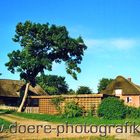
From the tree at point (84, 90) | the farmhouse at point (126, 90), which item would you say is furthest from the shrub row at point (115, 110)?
the tree at point (84, 90)

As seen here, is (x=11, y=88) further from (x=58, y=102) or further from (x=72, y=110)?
(x=72, y=110)

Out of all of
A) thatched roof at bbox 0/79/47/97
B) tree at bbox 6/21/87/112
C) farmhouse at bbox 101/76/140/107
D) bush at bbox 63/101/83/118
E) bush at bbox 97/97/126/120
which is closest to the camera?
bush at bbox 97/97/126/120

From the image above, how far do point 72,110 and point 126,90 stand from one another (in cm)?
3165

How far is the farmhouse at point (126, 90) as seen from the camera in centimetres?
7088

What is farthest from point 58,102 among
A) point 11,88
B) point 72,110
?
point 11,88

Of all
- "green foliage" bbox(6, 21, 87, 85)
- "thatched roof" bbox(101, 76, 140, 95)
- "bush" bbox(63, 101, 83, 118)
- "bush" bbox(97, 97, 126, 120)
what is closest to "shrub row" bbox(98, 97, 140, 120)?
"bush" bbox(97, 97, 126, 120)

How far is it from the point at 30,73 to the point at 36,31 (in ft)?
21.8

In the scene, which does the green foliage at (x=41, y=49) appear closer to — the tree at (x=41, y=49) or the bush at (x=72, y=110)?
the tree at (x=41, y=49)

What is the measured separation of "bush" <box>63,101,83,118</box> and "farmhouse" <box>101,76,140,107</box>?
28750 millimetres

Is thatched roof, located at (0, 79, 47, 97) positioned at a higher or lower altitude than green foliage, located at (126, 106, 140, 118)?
higher

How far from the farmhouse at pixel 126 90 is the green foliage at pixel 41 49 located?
1685 cm

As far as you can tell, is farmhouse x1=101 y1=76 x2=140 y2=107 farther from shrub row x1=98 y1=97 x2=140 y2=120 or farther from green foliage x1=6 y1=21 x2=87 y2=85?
shrub row x1=98 y1=97 x2=140 y2=120

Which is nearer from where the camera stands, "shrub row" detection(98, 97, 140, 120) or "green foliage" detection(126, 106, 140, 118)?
"shrub row" detection(98, 97, 140, 120)

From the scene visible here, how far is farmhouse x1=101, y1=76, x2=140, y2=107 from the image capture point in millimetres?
70875
